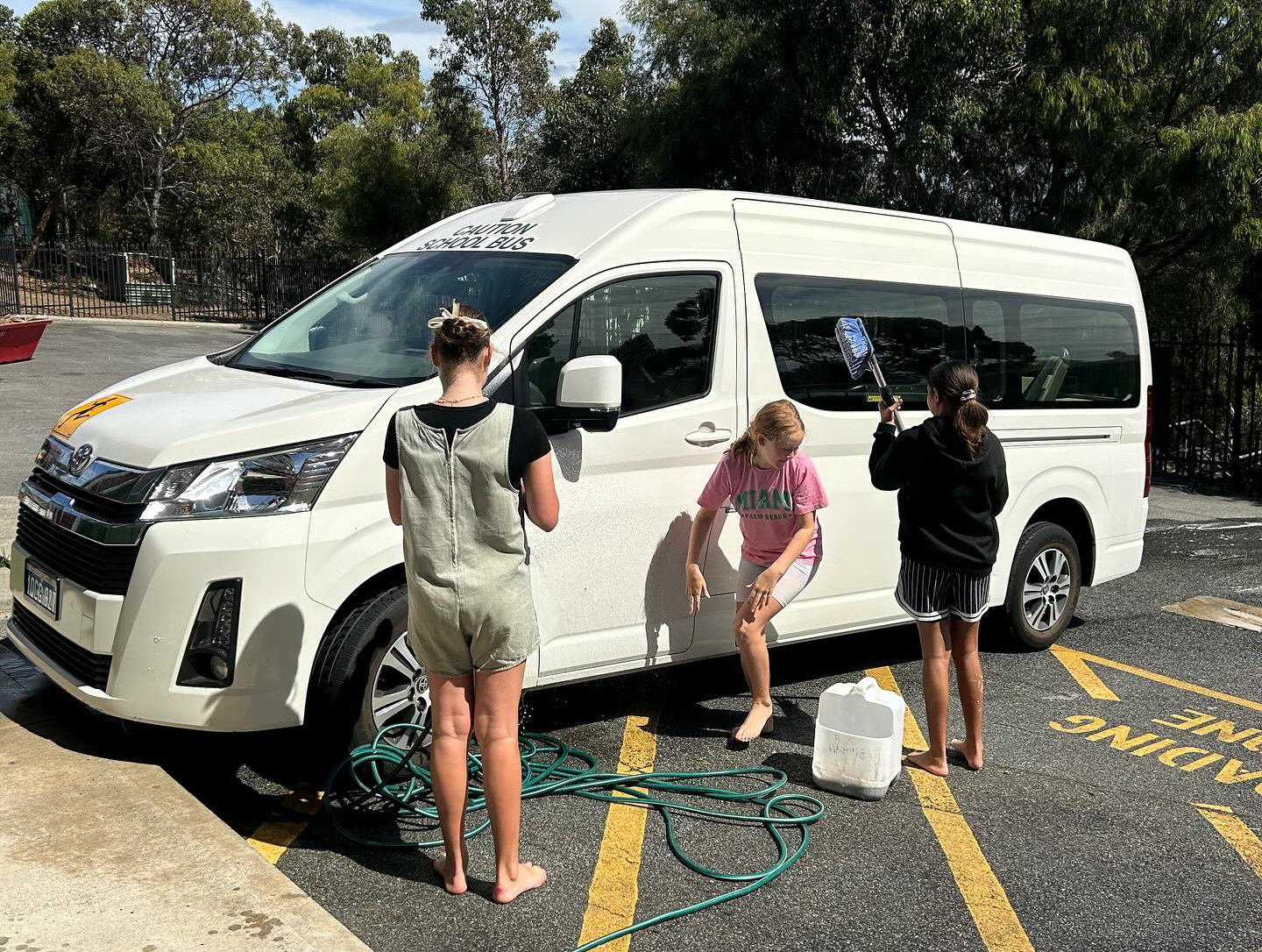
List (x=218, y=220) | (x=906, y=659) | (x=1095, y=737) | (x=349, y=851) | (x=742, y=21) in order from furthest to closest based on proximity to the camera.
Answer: (x=218, y=220) < (x=742, y=21) < (x=906, y=659) < (x=1095, y=737) < (x=349, y=851)

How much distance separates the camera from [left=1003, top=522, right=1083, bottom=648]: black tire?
6.58 meters

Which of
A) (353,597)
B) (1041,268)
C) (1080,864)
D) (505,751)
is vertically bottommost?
(1080,864)

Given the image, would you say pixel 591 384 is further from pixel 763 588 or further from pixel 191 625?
pixel 191 625

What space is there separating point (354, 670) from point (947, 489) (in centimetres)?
234

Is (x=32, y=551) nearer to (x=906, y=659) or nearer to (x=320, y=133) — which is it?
(x=906, y=659)

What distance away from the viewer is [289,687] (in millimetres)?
4121

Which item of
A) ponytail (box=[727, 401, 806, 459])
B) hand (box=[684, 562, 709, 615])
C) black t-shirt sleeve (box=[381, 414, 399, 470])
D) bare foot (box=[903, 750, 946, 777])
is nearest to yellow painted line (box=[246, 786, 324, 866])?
black t-shirt sleeve (box=[381, 414, 399, 470])

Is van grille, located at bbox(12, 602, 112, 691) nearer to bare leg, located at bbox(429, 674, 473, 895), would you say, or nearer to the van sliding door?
bare leg, located at bbox(429, 674, 473, 895)

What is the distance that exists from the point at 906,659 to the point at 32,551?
4.44 meters

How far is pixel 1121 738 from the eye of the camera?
5504mm

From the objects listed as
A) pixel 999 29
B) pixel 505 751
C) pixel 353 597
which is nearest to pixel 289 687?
pixel 353 597

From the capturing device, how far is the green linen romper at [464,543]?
3.37 meters

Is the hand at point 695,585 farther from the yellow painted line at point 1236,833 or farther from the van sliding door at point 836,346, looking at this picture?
the yellow painted line at point 1236,833

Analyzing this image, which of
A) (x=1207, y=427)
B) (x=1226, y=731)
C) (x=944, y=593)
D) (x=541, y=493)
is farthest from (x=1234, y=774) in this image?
(x=1207, y=427)
